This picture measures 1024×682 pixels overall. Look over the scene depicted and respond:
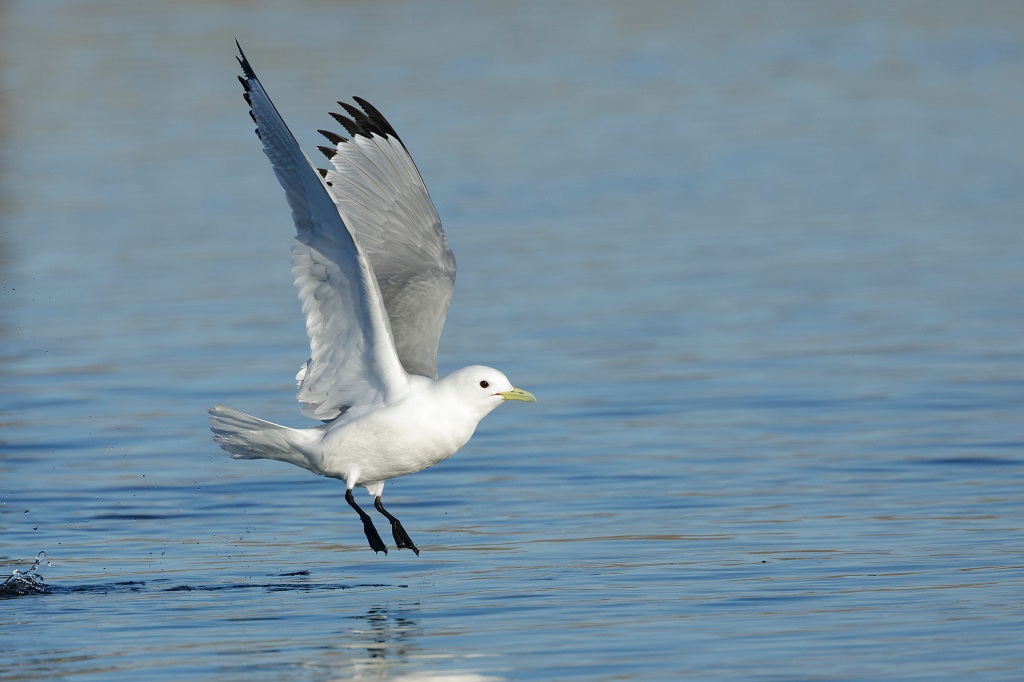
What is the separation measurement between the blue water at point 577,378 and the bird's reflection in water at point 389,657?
0.09 ft

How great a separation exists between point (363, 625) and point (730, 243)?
1195 cm

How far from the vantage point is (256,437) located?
32.0 feet

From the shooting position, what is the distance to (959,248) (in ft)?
64.0

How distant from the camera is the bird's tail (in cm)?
970

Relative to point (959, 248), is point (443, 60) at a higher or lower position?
higher

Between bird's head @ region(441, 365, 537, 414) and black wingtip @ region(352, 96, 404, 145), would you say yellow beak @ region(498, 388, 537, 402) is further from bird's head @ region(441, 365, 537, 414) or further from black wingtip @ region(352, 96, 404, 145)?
black wingtip @ region(352, 96, 404, 145)

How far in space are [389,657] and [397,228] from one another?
3356 mm

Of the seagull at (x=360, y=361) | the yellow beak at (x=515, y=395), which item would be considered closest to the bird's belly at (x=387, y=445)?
the seagull at (x=360, y=361)

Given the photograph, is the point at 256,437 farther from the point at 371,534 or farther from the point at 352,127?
the point at 352,127

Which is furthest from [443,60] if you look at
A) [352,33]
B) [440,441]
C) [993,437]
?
[440,441]

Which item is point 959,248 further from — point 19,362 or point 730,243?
point 19,362

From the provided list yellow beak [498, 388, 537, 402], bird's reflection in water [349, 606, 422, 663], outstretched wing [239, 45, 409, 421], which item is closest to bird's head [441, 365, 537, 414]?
yellow beak [498, 388, 537, 402]

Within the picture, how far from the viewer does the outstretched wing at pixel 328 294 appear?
9.05 meters

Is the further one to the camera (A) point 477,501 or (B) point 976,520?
(A) point 477,501
